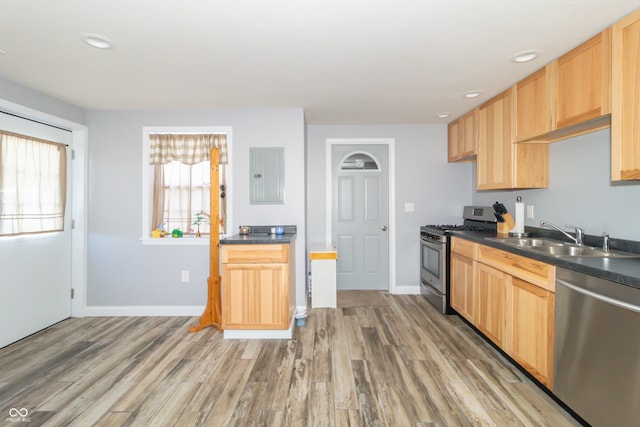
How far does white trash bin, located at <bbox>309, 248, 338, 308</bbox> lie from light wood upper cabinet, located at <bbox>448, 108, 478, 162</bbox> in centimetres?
205

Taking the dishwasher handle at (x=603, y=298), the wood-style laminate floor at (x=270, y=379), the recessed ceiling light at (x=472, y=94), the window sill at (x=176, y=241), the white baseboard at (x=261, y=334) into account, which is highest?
the recessed ceiling light at (x=472, y=94)

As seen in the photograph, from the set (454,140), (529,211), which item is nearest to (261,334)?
(529,211)

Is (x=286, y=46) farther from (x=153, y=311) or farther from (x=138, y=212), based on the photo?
(x=153, y=311)

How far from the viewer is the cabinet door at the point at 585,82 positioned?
1.93 m

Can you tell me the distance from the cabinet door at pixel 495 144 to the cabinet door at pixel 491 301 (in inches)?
35.4

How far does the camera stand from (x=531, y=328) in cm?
216

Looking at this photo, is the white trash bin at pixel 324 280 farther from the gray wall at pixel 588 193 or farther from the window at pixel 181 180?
the gray wall at pixel 588 193

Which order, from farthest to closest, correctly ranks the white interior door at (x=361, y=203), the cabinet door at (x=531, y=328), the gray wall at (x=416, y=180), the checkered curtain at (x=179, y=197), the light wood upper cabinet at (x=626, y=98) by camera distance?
1. the white interior door at (x=361, y=203)
2. the gray wall at (x=416, y=180)
3. the checkered curtain at (x=179, y=197)
4. the cabinet door at (x=531, y=328)
5. the light wood upper cabinet at (x=626, y=98)

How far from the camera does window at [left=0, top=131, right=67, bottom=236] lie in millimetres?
2826

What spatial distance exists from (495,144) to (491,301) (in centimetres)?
159

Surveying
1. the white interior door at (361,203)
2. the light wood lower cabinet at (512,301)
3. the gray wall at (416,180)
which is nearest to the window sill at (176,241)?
the gray wall at (416,180)

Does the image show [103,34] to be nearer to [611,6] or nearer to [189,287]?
[189,287]

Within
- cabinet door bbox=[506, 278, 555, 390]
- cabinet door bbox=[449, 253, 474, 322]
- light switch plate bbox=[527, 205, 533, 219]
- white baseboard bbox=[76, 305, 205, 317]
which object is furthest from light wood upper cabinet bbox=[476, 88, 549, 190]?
white baseboard bbox=[76, 305, 205, 317]

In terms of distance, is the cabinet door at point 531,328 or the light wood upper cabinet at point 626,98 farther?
the cabinet door at point 531,328
